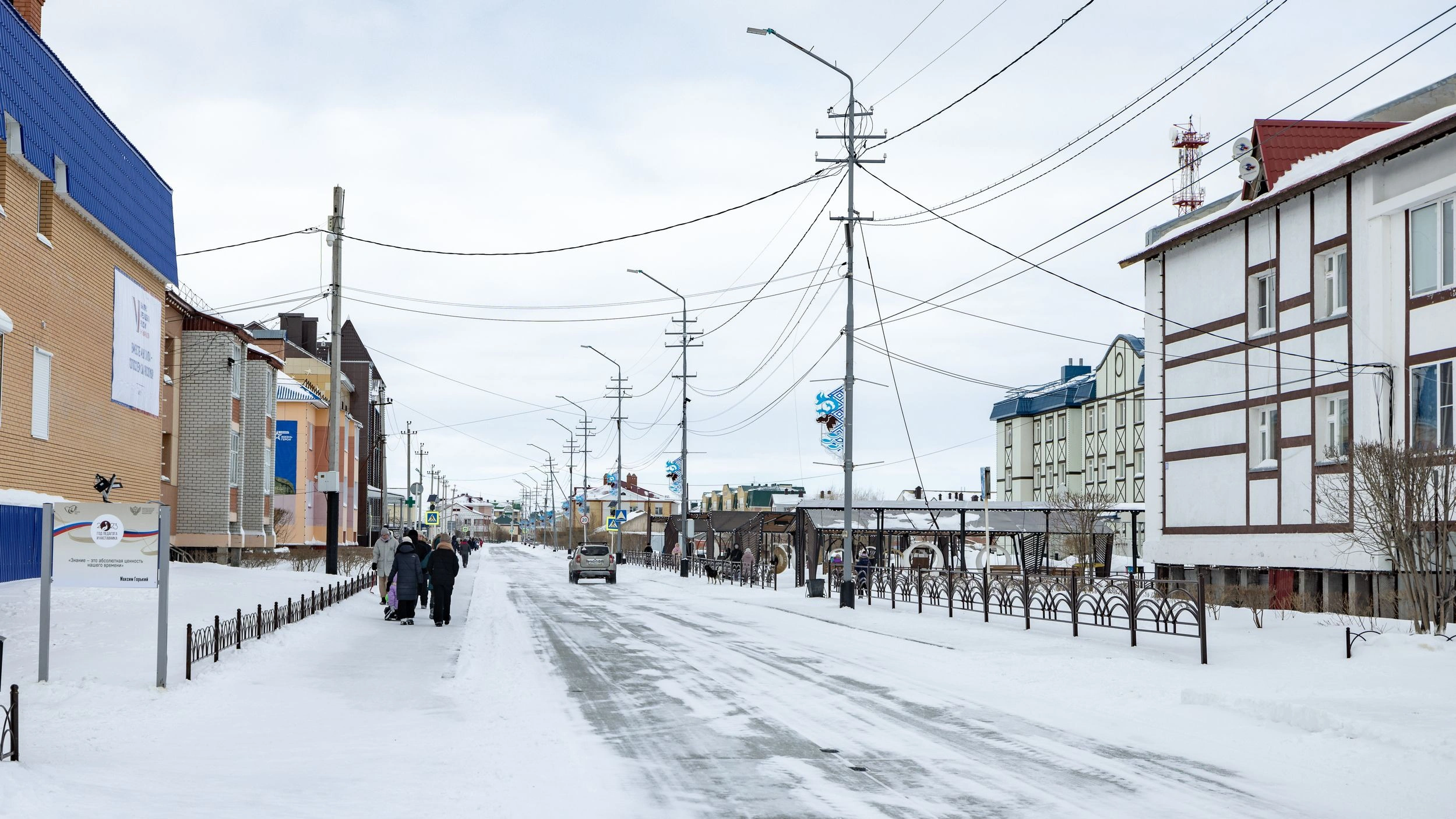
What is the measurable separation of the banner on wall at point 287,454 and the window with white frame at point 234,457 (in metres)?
13.7

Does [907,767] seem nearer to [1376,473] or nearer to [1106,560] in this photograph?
[1376,473]

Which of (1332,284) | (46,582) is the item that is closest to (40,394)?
(46,582)

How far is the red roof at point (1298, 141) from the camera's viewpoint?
29.9 m

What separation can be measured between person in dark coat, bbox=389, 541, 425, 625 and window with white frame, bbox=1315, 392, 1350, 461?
19732 mm

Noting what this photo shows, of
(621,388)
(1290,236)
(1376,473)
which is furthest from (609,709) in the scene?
(621,388)

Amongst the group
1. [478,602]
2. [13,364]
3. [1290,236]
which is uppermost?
[1290,236]

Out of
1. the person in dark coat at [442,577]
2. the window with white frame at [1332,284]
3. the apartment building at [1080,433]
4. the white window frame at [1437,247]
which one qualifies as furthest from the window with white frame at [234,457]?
the apartment building at [1080,433]

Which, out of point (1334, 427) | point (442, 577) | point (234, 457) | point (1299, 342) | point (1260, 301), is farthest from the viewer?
point (234, 457)

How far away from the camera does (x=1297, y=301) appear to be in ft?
94.7

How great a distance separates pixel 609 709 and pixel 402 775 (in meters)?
3.58

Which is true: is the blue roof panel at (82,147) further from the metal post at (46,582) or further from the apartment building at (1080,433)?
the apartment building at (1080,433)

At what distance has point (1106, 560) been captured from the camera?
45.4 m

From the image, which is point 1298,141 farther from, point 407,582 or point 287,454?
point 287,454

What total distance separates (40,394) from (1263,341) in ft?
90.8
